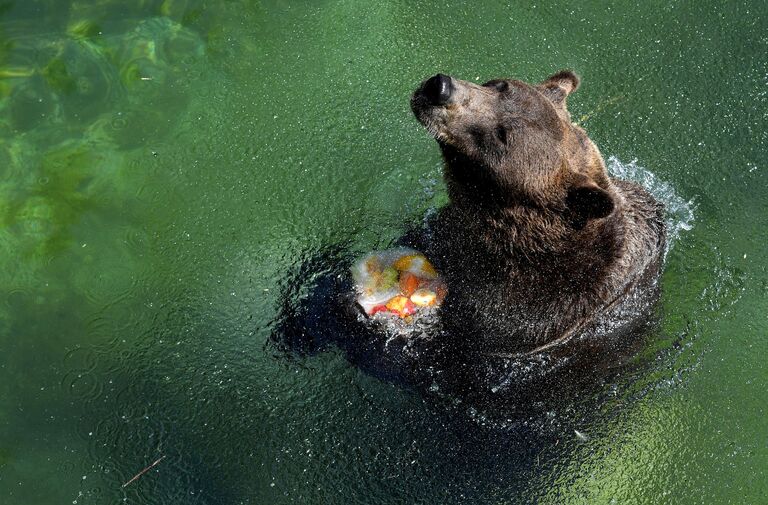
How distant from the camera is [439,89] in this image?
396 cm

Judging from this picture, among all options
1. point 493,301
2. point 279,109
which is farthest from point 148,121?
point 493,301

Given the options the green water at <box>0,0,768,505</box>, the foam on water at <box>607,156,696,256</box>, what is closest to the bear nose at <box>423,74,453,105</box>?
the green water at <box>0,0,768,505</box>

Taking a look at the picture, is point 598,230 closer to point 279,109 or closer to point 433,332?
point 433,332

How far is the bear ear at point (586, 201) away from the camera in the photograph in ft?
13.2

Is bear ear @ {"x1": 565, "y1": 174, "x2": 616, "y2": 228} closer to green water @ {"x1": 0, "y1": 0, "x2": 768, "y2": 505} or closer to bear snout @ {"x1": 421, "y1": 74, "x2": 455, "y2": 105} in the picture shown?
bear snout @ {"x1": 421, "y1": 74, "x2": 455, "y2": 105}

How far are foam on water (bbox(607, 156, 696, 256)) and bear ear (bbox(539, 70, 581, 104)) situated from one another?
1517 millimetres

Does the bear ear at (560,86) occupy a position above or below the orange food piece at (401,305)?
above

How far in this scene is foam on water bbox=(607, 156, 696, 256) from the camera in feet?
19.9

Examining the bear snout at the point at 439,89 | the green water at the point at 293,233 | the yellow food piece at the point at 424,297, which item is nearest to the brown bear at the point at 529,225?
the bear snout at the point at 439,89

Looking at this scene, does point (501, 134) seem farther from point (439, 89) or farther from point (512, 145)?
point (439, 89)

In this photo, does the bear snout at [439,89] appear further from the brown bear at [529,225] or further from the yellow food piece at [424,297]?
the yellow food piece at [424,297]

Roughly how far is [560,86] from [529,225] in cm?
107

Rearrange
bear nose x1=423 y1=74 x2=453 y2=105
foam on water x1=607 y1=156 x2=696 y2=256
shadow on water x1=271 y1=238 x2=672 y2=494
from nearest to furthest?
bear nose x1=423 y1=74 x2=453 y2=105, shadow on water x1=271 y1=238 x2=672 y2=494, foam on water x1=607 y1=156 x2=696 y2=256

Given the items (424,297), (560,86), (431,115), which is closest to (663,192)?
(560,86)
